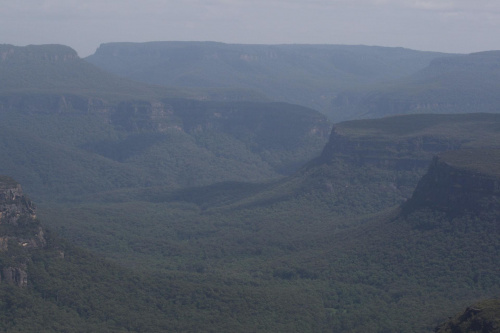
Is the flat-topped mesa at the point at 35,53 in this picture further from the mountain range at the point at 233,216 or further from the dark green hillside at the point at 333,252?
the dark green hillside at the point at 333,252

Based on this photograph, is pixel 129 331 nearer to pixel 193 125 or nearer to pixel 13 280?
pixel 13 280

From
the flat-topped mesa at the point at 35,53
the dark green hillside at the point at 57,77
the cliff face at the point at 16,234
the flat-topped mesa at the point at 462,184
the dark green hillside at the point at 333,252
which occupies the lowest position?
the dark green hillside at the point at 333,252

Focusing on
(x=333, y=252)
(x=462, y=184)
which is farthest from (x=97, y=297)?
(x=462, y=184)

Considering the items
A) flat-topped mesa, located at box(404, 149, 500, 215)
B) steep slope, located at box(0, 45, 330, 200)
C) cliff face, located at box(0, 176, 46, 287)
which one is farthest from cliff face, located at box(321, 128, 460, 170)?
cliff face, located at box(0, 176, 46, 287)

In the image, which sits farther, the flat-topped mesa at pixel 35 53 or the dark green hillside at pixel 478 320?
the flat-topped mesa at pixel 35 53

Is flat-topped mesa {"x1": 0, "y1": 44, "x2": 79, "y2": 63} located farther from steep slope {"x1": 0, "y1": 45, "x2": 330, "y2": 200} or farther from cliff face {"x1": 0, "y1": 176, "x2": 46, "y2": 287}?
cliff face {"x1": 0, "y1": 176, "x2": 46, "y2": 287}

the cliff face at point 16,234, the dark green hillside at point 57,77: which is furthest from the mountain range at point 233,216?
the dark green hillside at point 57,77

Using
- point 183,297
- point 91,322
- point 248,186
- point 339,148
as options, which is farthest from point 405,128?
point 91,322
